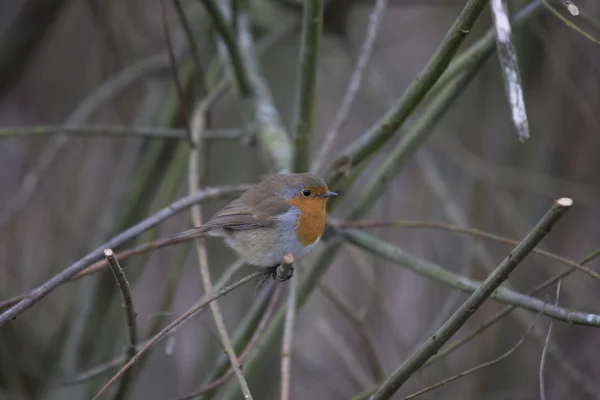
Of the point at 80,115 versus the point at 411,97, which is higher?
the point at 80,115

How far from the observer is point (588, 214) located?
465 cm

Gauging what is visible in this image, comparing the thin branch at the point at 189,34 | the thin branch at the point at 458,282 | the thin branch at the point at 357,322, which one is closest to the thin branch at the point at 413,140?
the thin branch at the point at 458,282

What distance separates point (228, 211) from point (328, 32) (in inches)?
77.0

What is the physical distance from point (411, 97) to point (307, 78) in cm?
52

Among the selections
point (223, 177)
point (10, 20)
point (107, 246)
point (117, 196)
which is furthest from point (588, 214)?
point (10, 20)

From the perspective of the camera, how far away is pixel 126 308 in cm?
203

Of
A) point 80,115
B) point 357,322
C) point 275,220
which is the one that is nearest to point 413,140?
point 275,220

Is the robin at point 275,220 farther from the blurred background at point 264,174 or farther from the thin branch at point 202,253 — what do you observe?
the blurred background at point 264,174

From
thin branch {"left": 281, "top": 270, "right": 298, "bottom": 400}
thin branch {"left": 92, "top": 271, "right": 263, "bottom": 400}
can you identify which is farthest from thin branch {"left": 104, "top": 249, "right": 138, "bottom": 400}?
thin branch {"left": 281, "top": 270, "right": 298, "bottom": 400}

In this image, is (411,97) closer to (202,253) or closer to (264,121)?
(202,253)

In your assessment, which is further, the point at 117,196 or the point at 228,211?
the point at 117,196

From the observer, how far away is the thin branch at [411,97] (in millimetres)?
1945

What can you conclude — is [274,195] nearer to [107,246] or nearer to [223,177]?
[107,246]

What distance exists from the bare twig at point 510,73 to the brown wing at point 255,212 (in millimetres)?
1472
